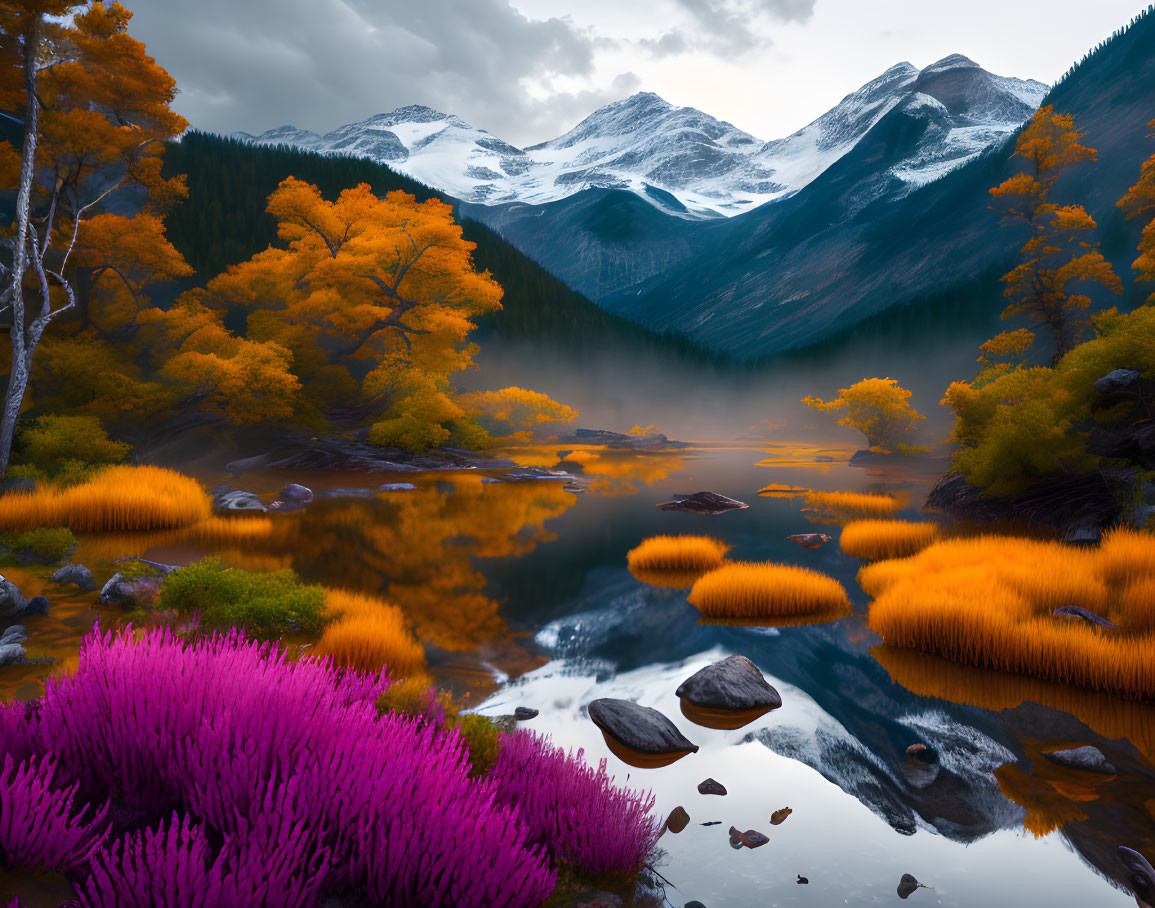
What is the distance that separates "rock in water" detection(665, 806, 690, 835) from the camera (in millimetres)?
4461

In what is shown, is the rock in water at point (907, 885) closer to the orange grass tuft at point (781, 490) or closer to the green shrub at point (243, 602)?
the green shrub at point (243, 602)

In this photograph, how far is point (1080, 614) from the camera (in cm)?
810

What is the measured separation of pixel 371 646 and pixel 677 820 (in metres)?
4.52

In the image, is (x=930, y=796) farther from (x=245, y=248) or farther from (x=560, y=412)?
(x=245, y=248)

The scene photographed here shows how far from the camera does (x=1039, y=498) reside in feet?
52.9

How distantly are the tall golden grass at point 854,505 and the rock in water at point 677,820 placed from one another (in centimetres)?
1840

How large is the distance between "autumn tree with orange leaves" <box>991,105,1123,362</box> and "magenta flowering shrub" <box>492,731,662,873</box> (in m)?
29.8

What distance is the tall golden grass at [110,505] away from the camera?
1318 cm

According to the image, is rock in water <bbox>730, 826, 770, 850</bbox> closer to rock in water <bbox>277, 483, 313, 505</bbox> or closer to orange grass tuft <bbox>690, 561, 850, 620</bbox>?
orange grass tuft <bbox>690, 561, 850, 620</bbox>

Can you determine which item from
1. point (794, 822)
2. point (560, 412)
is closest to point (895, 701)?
point (794, 822)

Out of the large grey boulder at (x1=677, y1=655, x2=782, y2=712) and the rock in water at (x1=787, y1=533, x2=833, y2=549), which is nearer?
the large grey boulder at (x1=677, y1=655, x2=782, y2=712)

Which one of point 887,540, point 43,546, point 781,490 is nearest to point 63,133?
point 43,546

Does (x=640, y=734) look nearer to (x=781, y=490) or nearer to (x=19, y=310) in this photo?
(x=19, y=310)

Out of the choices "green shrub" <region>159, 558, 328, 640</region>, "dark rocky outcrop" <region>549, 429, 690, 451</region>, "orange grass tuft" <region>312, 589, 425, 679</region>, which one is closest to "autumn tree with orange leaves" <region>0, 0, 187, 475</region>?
"green shrub" <region>159, 558, 328, 640</region>
